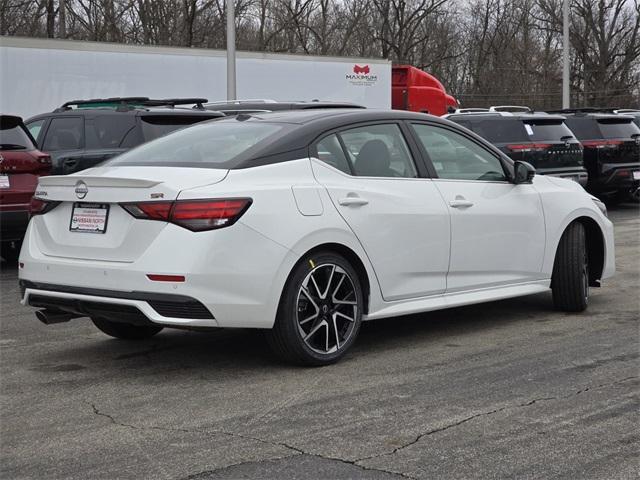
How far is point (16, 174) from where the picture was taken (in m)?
10.1

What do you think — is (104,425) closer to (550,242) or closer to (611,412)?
(611,412)

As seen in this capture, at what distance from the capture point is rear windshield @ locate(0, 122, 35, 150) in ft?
33.3

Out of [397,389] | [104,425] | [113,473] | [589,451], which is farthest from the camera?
[397,389]

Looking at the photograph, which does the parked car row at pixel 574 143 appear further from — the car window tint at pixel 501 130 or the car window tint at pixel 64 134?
the car window tint at pixel 64 134

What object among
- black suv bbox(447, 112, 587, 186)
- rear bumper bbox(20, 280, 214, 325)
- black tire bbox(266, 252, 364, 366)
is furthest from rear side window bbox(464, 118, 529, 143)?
rear bumper bbox(20, 280, 214, 325)

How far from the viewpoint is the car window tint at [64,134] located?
11789 mm

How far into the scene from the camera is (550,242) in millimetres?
7141

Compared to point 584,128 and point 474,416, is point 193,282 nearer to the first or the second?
point 474,416

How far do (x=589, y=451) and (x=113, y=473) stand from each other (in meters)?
2.00

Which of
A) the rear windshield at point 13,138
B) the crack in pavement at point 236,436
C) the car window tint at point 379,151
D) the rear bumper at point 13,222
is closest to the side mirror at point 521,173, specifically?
the car window tint at point 379,151

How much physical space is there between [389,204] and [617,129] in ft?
40.7

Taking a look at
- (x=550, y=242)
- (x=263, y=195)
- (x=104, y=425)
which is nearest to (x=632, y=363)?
(x=550, y=242)

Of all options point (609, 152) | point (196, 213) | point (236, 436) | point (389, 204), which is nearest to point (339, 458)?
point (236, 436)

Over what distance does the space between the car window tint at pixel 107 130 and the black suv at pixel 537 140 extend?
5904mm
